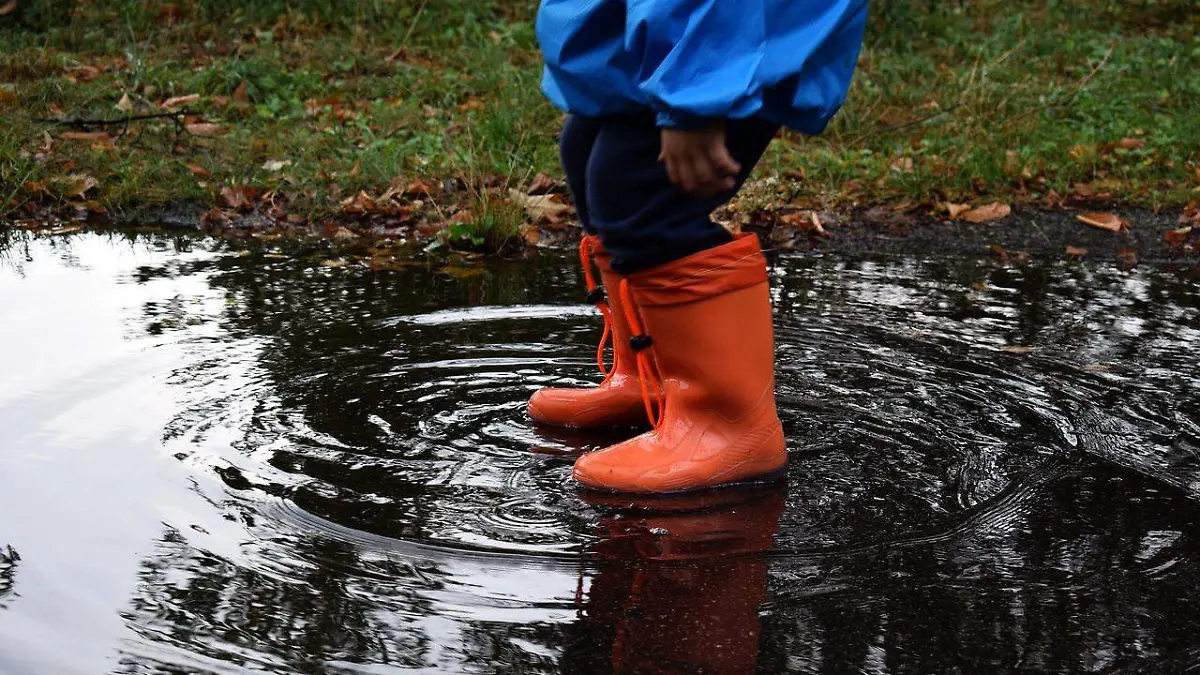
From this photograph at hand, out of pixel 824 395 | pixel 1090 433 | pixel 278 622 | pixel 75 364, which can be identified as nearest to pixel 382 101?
pixel 75 364

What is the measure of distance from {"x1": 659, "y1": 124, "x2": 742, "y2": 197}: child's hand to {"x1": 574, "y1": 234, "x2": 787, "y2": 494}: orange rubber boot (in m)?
0.19

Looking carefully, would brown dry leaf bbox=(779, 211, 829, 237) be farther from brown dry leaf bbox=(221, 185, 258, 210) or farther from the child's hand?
the child's hand

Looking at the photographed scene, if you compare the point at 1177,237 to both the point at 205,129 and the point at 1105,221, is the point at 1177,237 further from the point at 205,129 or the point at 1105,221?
the point at 205,129

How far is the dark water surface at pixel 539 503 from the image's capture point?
1759mm

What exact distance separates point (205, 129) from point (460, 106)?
4.14ft

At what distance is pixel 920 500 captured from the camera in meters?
2.27

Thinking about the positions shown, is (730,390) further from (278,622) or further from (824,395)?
(278,622)

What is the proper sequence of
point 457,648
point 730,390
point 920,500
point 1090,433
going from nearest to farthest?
point 457,648
point 920,500
point 730,390
point 1090,433

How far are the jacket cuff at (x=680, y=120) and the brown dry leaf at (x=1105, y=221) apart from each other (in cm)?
306

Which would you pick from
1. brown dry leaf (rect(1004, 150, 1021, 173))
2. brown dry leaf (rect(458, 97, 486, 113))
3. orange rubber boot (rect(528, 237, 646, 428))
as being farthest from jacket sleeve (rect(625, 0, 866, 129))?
brown dry leaf (rect(458, 97, 486, 113))

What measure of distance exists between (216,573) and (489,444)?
72cm

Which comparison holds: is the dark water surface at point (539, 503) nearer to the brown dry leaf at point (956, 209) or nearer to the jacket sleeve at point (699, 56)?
the jacket sleeve at point (699, 56)

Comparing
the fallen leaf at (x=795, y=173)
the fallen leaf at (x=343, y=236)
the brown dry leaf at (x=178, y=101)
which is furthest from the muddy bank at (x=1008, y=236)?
the brown dry leaf at (x=178, y=101)

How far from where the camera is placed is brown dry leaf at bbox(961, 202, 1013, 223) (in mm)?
4875
